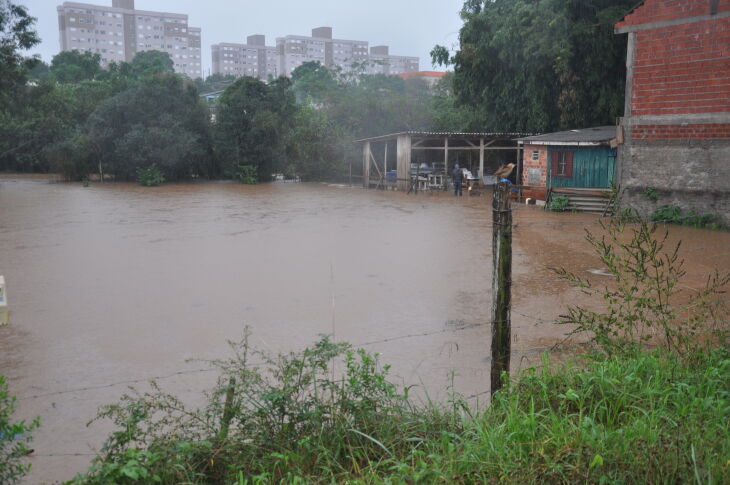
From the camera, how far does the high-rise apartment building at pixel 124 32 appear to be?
471 ft

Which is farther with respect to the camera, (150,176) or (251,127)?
(251,127)

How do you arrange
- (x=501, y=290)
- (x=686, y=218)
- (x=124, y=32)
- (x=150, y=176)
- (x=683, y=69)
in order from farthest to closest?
(x=124, y=32)
(x=150, y=176)
(x=686, y=218)
(x=683, y=69)
(x=501, y=290)

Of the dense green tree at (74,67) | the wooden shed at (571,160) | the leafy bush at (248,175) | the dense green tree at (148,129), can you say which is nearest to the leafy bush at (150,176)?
the dense green tree at (148,129)

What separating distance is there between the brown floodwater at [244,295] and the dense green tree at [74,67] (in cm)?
5167

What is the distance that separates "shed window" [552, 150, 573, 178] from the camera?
26.7 metres

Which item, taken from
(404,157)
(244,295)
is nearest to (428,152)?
(404,157)

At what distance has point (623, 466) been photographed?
388cm

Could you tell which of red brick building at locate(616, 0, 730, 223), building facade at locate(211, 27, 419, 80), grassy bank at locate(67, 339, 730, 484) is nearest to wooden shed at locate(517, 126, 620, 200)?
red brick building at locate(616, 0, 730, 223)

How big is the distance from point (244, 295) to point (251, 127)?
34486mm

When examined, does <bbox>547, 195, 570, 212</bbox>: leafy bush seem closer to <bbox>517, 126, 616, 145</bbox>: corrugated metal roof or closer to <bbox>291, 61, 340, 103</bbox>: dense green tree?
<bbox>517, 126, 616, 145</bbox>: corrugated metal roof

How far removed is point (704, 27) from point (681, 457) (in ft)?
61.0

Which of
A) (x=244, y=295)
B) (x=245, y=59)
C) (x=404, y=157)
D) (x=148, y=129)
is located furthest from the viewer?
(x=245, y=59)

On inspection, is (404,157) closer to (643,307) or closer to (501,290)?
(643,307)

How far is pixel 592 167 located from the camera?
2584 cm
